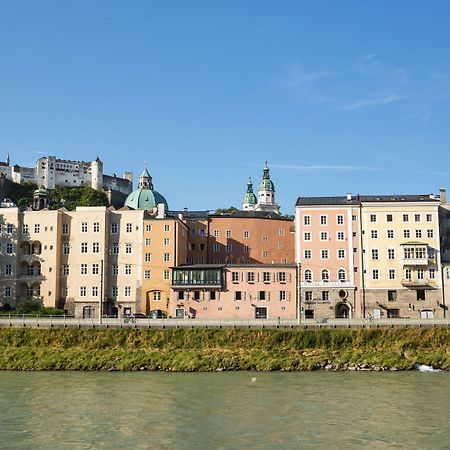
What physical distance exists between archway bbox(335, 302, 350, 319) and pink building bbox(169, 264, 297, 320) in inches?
206

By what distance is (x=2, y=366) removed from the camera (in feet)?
187

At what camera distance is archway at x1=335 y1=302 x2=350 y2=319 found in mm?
80625

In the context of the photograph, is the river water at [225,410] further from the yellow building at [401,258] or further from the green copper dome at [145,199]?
the green copper dome at [145,199]

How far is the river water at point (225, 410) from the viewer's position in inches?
1227

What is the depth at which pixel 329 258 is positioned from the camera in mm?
82562

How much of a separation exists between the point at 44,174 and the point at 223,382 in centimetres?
15593

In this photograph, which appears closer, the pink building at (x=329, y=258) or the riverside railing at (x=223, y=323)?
the riverside railing at (x=223, y=323)

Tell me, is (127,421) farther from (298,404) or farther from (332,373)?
(332,373)

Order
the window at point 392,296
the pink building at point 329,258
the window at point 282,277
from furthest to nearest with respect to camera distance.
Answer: the window at point 282,277, the pink building at point 329,258, the window at point 392,296

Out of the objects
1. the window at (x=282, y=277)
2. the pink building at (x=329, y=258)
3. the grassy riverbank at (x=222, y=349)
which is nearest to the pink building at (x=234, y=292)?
the window at (x=282, y=277)

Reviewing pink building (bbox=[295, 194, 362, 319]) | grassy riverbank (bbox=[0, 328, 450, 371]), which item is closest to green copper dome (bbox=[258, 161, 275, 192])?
pink building (bbox=[295, 194, 362, 319])

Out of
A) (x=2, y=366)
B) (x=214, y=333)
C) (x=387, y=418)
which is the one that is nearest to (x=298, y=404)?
(x=387, y=418)

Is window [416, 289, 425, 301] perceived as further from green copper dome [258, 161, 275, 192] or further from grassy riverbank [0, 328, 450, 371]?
green copper dome [258, 161, 275, 192]

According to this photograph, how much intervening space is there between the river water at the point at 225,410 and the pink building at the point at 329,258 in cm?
2851
